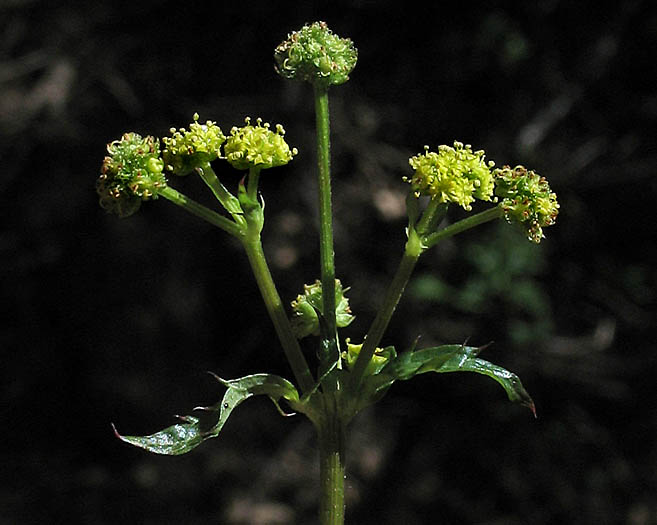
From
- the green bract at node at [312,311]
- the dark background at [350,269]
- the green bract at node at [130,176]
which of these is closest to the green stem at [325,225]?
the green bract at node at [312,311]

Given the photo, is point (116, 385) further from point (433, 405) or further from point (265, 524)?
point (433, 405)

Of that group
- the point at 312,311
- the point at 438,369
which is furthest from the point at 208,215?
the point at 438,369

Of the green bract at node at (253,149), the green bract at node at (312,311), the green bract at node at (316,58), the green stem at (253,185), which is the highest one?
the green bract at node at (316,58)

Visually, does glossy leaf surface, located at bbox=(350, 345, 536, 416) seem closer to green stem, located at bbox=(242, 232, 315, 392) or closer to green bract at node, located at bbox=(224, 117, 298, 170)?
green stem, located at bbox=(242, 232, 315, 392)

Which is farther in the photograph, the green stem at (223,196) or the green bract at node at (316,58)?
the green bract at node at (316,58)

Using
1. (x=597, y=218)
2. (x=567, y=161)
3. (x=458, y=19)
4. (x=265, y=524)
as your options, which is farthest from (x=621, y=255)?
(x=265, y=524)

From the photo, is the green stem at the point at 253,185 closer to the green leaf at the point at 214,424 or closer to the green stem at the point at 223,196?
the green stem at the point at 223,196

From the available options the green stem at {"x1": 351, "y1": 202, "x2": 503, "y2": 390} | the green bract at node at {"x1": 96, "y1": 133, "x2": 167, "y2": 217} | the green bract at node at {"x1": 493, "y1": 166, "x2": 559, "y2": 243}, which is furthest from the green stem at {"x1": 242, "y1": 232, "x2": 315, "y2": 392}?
the green bract at node at {"x1": 493, "y1": 166, "x2": 559, "y2": 243}
